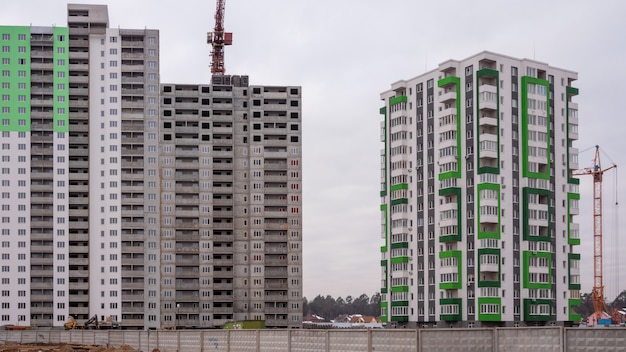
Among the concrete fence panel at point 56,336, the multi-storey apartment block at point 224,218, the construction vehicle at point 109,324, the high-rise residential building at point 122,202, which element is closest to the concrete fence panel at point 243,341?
the concrete fence panel at point 56,336

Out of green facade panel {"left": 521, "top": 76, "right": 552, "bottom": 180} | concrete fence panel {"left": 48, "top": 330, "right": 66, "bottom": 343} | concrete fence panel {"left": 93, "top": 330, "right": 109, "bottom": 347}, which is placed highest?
green facade panel {"left": 521, "top": 76, "right": 552, "bottom": 180}

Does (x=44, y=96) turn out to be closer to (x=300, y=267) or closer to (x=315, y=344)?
(x=300, y=267)

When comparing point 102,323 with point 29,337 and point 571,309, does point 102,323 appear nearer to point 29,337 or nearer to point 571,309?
point 29,337

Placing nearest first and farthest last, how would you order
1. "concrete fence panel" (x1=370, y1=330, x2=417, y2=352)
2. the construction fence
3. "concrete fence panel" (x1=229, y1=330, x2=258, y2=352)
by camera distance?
Answer: the construction fence < "concrete fence panel" (x1=370, y1=330, x2=417, y2=352) < "concrete fence panel" (x1=229, y1=330, x2=258, y2=352)

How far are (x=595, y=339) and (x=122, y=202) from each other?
162 metres

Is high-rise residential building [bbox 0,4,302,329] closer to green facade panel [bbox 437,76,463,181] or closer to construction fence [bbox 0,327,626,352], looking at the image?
green facade panel [bbox 437,76,463,181]

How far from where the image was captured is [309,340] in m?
39.1

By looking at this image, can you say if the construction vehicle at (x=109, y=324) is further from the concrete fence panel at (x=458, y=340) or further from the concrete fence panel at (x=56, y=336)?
the concrete fence panel at (x=458, y=340)

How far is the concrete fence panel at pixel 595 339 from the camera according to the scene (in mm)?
27953

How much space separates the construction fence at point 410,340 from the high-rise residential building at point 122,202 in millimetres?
132929

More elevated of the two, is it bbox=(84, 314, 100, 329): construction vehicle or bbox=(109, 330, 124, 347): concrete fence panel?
bbox=(109, 330, 124, 347): concrete fence panel

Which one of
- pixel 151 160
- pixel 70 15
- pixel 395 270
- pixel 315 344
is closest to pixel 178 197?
pixel 151 160

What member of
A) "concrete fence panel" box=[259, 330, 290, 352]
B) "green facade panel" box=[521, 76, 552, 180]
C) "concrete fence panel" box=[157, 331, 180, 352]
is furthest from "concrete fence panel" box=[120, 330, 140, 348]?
"green facade panel" box=[521, 76, 552, 180]

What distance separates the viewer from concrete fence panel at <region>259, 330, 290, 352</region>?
4115 cm
